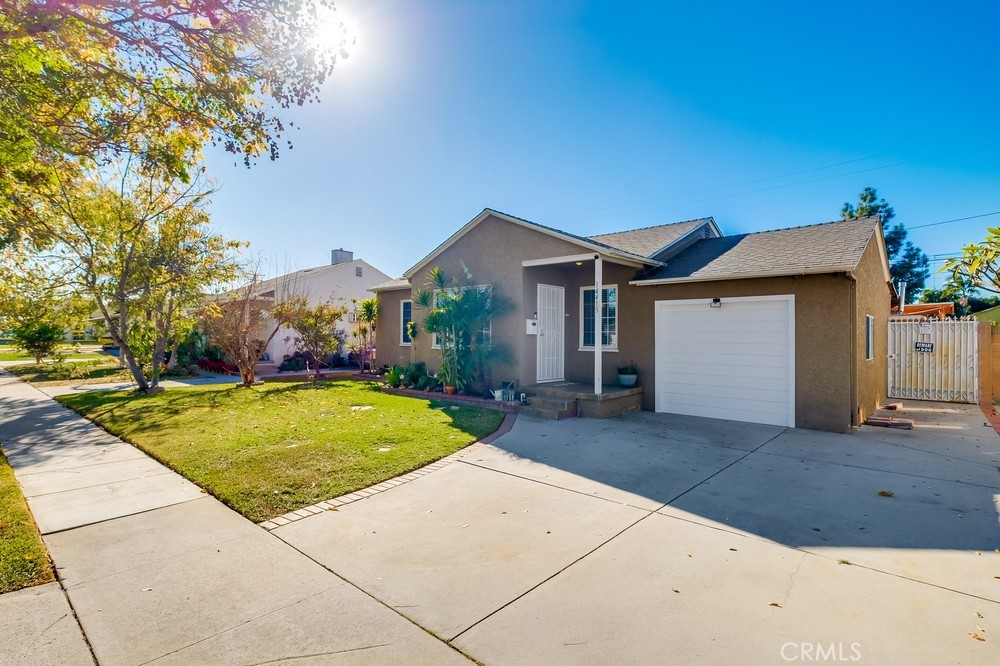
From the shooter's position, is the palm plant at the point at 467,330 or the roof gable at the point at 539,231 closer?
the roof gable at the point at 539,231

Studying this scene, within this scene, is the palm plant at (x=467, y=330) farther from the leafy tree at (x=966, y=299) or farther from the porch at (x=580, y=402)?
the leafy tree at (x=966, y=299)

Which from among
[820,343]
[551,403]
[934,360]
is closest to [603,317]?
[551,403]

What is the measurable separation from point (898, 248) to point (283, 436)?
36236mm

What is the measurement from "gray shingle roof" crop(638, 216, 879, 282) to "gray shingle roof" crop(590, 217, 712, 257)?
481 mm

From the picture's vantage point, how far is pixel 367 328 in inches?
749

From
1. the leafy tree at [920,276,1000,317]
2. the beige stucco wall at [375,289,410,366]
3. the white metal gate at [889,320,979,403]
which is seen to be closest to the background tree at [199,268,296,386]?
the beige stucco wall at [375,289,410,366]

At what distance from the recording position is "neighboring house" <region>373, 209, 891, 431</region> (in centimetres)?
867

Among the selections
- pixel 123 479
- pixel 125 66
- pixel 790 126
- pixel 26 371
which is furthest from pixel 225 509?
pixel 26 371

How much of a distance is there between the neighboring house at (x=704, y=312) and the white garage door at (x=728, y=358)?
0.02 meters

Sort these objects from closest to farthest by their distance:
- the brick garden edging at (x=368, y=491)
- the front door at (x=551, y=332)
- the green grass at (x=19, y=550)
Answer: the green grass at (x=19, y=550) → the brick garden edging at (x=368, y=491) → the front door at (x=551, y=332)

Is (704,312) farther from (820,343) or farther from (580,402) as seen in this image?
(580,402)

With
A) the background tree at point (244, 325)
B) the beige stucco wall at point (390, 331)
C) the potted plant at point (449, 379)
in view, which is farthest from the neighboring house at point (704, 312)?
the background tree at point (244, 325)

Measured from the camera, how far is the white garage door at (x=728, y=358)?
910 cm

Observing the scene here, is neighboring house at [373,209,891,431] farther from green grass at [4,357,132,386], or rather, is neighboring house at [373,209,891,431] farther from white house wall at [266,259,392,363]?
green grass at [4,357,132,386]
